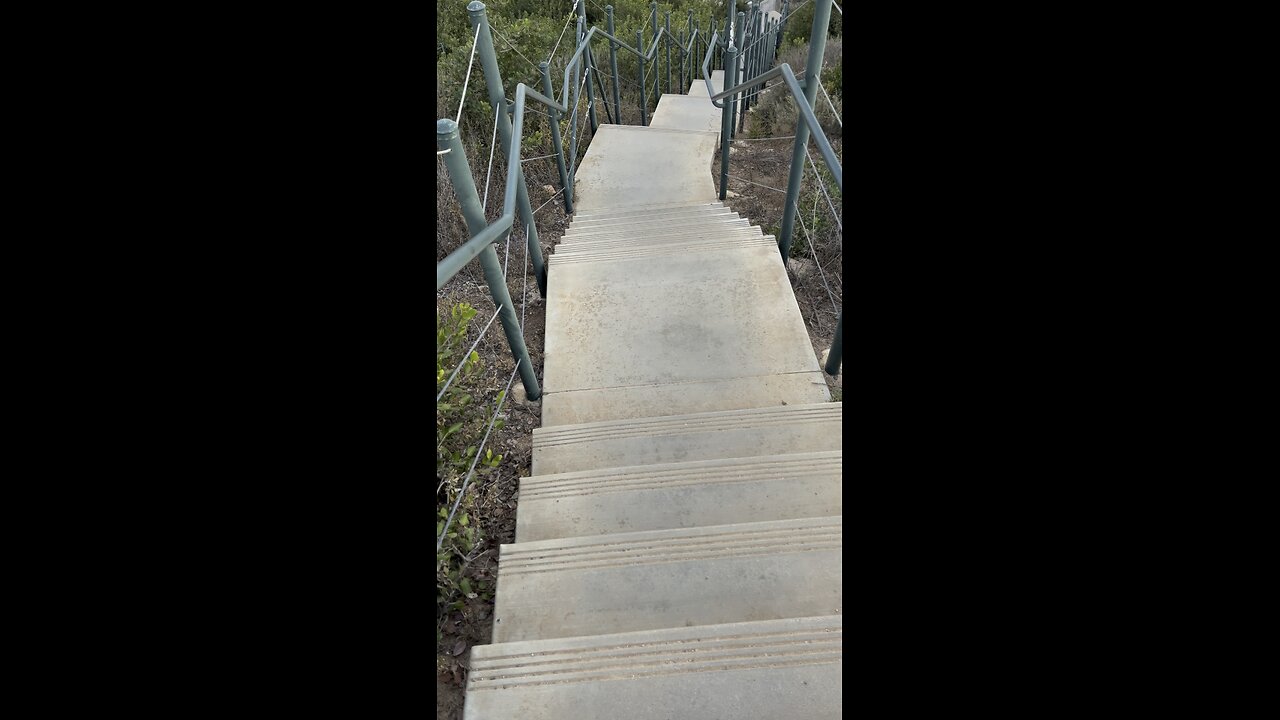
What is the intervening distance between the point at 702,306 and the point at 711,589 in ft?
5.51

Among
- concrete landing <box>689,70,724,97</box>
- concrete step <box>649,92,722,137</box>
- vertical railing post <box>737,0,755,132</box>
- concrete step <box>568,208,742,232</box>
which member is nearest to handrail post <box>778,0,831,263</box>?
concrete step <box>568,208,742,232</box>

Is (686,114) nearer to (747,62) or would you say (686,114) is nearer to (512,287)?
(747,62)

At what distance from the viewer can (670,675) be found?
1411mm

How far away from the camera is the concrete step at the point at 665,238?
3801mm

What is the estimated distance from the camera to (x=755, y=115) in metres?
7.89

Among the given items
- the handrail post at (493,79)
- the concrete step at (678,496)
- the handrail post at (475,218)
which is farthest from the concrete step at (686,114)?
the concrete step at (678,496)

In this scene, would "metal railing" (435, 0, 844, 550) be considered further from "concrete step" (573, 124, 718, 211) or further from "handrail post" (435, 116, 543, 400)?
"concrete step" (573, 124, 718, 211)

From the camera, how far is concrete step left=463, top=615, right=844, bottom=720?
1.36 m

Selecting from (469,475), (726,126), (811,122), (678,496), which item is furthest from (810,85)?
(469,475)

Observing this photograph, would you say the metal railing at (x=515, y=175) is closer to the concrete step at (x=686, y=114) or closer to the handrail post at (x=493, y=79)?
the handrail post at (x=493, y=79)

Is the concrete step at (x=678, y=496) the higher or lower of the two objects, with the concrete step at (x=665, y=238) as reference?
lower

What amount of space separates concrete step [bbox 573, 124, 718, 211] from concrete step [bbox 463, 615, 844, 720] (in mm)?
3762

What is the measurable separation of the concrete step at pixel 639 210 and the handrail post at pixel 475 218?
2037 millimetres
